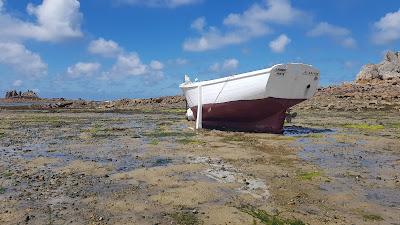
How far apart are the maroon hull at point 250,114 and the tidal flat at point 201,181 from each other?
10.8 feet

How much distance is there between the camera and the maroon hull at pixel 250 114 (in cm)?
1970

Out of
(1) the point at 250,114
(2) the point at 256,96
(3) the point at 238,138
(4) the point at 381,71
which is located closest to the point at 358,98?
(4) the point at 381,71

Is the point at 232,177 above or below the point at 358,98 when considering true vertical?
below

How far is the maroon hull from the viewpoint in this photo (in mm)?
19703

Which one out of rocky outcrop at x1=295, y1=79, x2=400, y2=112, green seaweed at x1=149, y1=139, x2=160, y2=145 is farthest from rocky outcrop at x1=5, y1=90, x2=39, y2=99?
green seaweed at x1=149, y1=139, x2=160, y2=145

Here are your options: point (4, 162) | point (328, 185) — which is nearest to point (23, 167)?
point (4, 162)

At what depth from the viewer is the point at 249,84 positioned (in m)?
19.6

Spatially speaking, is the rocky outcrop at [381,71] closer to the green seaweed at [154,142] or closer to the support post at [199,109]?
the support post at [199,109]

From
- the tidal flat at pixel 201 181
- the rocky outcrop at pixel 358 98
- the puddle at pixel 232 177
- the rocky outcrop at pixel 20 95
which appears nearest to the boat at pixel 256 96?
the tidal flat at pixel 201 181

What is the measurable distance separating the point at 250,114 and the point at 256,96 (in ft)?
4.61

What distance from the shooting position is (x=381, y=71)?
57.8 meters

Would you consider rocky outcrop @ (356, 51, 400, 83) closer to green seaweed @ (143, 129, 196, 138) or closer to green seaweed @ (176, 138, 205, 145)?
green seaweed @ (143, 129, 196, 138)

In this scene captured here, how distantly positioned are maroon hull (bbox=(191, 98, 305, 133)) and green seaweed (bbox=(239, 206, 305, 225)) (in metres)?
12.6

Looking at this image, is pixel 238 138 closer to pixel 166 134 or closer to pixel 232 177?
pixel 166 134
